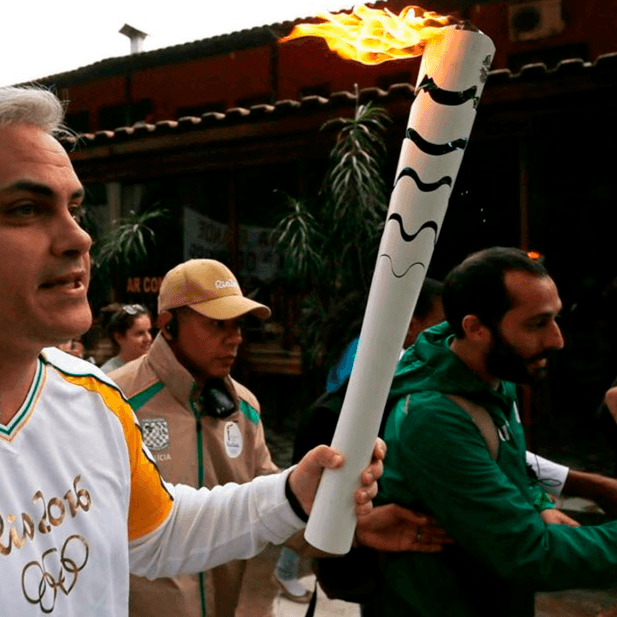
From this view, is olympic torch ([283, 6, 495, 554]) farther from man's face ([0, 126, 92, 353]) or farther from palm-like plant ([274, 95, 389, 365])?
palm-like plant ([274, 95, 389, 365])

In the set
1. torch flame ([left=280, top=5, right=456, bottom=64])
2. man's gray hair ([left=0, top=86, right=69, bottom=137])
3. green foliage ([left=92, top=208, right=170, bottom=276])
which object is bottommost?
green foliage ([left=92, top=208, right=170, bottom=276])

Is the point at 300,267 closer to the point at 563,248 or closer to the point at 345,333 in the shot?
the point at 345,333

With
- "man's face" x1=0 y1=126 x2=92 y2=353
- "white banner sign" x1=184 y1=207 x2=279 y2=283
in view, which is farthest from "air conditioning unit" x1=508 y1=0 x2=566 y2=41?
"man's face" x1=0 y1=126 x2=92 y2=353

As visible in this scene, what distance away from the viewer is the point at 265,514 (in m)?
A: 1.65

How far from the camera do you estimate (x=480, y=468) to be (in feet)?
5.83

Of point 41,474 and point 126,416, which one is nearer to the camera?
point 41,474

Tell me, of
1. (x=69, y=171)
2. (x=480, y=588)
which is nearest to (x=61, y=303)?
(x=69, y=171)

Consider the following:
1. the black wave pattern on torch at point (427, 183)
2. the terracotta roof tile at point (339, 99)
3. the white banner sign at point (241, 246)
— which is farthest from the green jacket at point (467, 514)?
the white banner sign at point (241, 246)

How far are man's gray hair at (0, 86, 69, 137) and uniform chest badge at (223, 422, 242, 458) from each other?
155cm

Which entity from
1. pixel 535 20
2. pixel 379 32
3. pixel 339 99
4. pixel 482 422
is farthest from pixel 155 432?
pixel 535 20

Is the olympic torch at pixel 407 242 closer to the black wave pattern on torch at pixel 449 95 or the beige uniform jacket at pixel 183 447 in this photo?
the black wave pattern on torch at pixel 449 95

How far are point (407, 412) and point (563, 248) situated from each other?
8.80 meters

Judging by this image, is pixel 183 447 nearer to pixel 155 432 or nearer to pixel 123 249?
pixel 155 432

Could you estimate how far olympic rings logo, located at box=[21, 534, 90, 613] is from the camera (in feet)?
3.92
